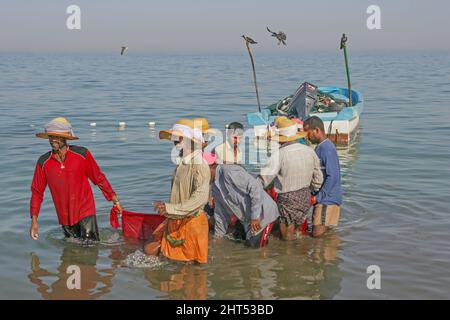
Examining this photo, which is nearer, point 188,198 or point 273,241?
point 188,198

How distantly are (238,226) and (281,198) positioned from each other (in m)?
0.71

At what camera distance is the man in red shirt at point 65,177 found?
23.1 feet

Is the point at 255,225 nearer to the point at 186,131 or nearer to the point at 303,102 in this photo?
the point at 186,131

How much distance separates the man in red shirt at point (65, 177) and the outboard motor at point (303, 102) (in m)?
9.92

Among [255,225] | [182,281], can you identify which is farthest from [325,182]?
[182,281]

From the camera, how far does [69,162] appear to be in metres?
7.14

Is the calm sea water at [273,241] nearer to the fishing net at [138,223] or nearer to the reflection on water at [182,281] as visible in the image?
the reflection on water at [182,281]

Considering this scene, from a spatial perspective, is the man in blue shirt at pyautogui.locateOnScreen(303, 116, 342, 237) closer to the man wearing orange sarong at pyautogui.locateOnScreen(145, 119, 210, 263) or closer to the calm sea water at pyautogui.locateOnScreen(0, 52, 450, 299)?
the calm sea water at pyautogui.locateOnScreen(0, 52, 450, 299)

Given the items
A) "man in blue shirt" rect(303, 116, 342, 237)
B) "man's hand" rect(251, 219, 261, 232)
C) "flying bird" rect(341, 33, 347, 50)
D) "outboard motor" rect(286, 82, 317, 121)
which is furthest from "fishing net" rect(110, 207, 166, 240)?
"flying bird" rect(341, 33, 347, 50)

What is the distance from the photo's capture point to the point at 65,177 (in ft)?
23.5

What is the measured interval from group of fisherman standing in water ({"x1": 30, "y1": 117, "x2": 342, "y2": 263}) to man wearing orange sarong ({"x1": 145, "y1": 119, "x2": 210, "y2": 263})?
0.01m

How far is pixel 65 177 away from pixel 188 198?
5.22 feet

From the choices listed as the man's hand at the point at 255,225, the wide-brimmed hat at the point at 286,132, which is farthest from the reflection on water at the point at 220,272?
the wide-brimmed hat at the point at 286,132
